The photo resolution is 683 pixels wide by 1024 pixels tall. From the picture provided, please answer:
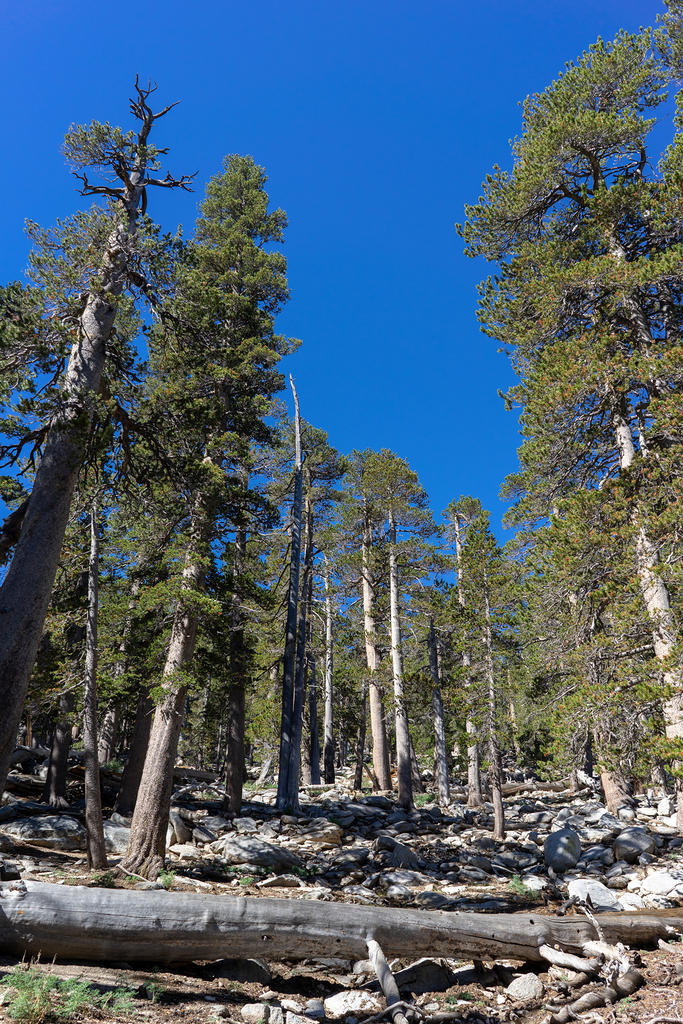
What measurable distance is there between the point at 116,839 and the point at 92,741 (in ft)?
12.6

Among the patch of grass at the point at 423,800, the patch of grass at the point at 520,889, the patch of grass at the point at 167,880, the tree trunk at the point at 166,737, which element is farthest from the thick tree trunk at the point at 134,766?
the patch of grass at the point at 423,800

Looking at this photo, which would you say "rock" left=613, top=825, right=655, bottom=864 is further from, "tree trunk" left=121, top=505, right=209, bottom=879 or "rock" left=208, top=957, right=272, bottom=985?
"tree trunk" left=121, top=505, right=209, bottom=879

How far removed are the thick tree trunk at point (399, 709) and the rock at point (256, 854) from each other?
8.05 meters

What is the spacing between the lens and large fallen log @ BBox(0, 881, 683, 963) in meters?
5.22

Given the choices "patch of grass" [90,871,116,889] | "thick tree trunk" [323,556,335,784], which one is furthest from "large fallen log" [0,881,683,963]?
"thick tree trunk" [323,556,335,784]

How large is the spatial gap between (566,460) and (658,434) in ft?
7.72

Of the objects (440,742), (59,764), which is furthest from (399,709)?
(59,764)

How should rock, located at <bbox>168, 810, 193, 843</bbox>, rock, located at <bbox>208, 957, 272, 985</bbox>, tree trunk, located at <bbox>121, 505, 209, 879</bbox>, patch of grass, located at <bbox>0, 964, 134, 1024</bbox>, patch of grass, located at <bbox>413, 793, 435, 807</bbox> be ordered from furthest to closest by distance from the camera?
patch of grass, located at <bbox>413, 793, 435, 807</bbox> < rock, located at <bbox>168, 810, 193, 843</bbox> < tree trunk, located at <bbox>121, 505, 209, 879</bbox> < rock, located at <bbox>208, 957, 272, 985</bbox> < patch of grass, located at <bbox>0, 964, 134, 1024</bbox>

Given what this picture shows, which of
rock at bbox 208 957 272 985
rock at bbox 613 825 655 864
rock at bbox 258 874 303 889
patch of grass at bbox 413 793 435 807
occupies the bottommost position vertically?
rock at bbox 208 957 272 985

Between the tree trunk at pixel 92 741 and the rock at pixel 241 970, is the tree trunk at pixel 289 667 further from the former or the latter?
the rock at pixel 241 970

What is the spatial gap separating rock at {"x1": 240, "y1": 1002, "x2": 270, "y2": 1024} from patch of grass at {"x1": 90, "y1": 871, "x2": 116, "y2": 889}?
3.95m

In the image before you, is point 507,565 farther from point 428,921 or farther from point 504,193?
point 428,921

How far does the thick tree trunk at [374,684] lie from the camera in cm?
2444

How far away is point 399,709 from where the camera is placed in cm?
2069
